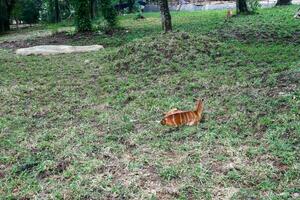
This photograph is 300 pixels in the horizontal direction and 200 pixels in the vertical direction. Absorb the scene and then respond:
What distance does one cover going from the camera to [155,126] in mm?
4441

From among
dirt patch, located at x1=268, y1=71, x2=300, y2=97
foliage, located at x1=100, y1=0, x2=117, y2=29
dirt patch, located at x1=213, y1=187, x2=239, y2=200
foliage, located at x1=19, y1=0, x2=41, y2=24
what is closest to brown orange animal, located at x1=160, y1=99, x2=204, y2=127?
dirt patch, located at x1=268, y1=71, x2=300, y2=97

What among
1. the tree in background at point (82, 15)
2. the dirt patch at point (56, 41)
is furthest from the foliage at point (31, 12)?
the dirt patch at point (56, 41)

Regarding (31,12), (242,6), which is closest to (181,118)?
(242,6)

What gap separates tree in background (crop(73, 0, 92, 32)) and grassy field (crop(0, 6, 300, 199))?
18.9 ft

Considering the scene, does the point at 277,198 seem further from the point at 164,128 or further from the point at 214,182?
the point at 164,128

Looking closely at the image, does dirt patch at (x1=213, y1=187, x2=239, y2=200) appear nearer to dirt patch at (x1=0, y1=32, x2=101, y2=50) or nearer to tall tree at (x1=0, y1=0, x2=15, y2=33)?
dirt patch at (x1=0, y1=32, x2=101, y2=50)

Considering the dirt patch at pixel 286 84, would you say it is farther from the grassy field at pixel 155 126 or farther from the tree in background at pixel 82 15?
the tree in background at pixel 82 15

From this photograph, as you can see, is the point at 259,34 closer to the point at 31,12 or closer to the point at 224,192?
the point at 224,192

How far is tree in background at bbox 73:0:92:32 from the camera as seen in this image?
534 inches

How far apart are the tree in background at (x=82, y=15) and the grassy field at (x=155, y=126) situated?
575 centimetres

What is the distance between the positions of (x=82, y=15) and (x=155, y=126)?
9967mm

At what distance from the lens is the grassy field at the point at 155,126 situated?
10.7 feet

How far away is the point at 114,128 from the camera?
14.6 feet

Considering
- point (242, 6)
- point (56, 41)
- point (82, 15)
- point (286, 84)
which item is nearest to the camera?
point (286, 84)
